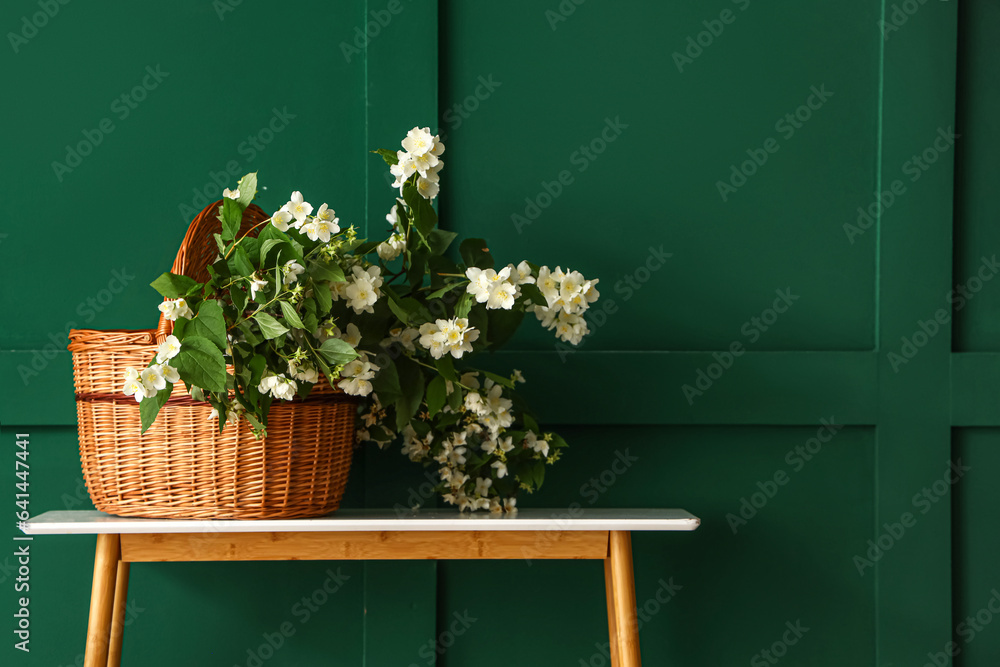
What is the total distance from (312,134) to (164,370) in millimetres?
600

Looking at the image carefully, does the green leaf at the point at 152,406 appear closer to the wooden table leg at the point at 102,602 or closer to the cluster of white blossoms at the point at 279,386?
the cluster of white blossoms at the point at 279,386

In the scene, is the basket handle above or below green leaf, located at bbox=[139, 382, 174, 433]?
above

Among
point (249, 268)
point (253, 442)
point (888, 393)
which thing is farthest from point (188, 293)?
point (888, 393)

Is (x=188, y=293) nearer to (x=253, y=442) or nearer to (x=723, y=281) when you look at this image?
(x=253, y=442)

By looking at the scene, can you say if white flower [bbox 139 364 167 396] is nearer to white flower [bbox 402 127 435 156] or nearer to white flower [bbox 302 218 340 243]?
white flower [bbox 302 218 340 243]

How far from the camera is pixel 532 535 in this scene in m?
1.16

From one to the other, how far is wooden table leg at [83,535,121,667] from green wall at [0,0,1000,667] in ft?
0.87

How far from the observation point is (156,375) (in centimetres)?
100

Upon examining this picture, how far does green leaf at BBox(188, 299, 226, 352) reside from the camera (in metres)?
0.99

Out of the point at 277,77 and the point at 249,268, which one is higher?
the point at 277,77

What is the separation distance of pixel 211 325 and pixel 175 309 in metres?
0.06

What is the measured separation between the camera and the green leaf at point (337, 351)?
1.04 meters

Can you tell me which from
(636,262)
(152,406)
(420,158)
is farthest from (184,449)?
(636,262)

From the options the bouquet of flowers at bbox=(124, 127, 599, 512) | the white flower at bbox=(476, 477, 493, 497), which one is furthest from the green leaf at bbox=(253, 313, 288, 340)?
the white flower at bbox=(476, 477, 493, 497)
